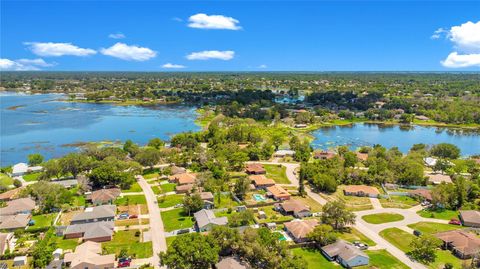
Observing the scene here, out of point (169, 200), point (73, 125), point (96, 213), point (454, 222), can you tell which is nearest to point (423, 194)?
point (454, 222)

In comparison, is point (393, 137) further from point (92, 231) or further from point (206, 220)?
point (92, 231)

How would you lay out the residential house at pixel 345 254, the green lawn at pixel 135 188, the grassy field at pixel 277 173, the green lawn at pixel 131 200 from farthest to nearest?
1. the grassy field at pixel 277 173
2. the green lawn at pixel 135 188
3. the green lawn at pixel 131 200
4. the residential house at pixel 345 254

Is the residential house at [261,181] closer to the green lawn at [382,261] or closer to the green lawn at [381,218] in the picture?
the green lawn at [381,218]

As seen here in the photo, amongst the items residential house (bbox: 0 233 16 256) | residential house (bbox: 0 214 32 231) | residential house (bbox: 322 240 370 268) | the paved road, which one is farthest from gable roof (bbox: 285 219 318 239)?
residential house (bbox: 0 214 32 231)

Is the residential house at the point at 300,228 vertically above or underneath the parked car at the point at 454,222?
above

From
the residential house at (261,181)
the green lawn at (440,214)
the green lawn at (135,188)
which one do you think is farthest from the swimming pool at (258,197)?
the green lawn at (440,214)

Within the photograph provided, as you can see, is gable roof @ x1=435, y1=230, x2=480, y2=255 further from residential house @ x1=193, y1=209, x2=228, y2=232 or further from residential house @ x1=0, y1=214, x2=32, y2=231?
Result: residential house @ x1=0, y1=214, x2=32, y2=231
